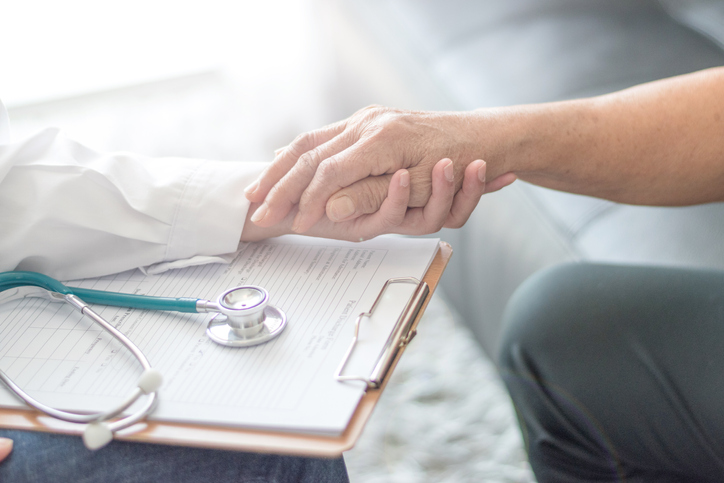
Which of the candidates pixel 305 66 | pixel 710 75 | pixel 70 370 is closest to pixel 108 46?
pixel 305 66

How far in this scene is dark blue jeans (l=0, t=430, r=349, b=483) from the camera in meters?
0.45

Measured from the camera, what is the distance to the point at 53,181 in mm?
611

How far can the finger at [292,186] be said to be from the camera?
0.64m

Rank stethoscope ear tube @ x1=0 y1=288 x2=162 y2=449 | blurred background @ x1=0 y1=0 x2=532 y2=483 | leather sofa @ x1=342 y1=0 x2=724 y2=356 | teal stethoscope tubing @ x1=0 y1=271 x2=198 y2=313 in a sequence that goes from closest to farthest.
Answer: stethoscope ear tube @ x1=0 y1=288 x2=162 y2=449 → teal stethoscope tubing @ x1=0 y1=271 x2=198 y2=313 → leather sofa @ x1=342 y1=0 x2=724 y2=356 → blurred background @ x1=0 y1=0 x2=532 y2=483

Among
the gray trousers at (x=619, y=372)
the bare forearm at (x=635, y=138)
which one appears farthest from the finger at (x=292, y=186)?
the gray trousers at (x=619, y=372)

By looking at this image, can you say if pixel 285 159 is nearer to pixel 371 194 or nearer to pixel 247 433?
pixel 371 194

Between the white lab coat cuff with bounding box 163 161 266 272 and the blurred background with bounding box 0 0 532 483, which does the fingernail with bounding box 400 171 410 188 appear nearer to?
the white lab coat cuff with bounding box 163 161 266 272

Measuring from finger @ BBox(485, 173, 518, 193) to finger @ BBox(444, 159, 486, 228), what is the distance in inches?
1.9

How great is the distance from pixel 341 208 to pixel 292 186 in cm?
6

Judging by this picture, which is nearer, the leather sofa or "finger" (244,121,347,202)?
"finger" (244,121,347,202)

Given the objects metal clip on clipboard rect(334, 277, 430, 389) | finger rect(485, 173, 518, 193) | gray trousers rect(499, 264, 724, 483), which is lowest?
gray trousers rect(499, 264, 724, 483)

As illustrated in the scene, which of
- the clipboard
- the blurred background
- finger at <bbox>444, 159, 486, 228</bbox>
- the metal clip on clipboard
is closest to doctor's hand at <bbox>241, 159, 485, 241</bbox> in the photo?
finger at <bbox>444, 159, 486, 228</bbox>

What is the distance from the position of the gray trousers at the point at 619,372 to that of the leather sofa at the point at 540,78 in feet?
0.55

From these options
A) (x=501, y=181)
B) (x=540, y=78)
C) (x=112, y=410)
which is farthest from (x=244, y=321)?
(x=540, y=78)
